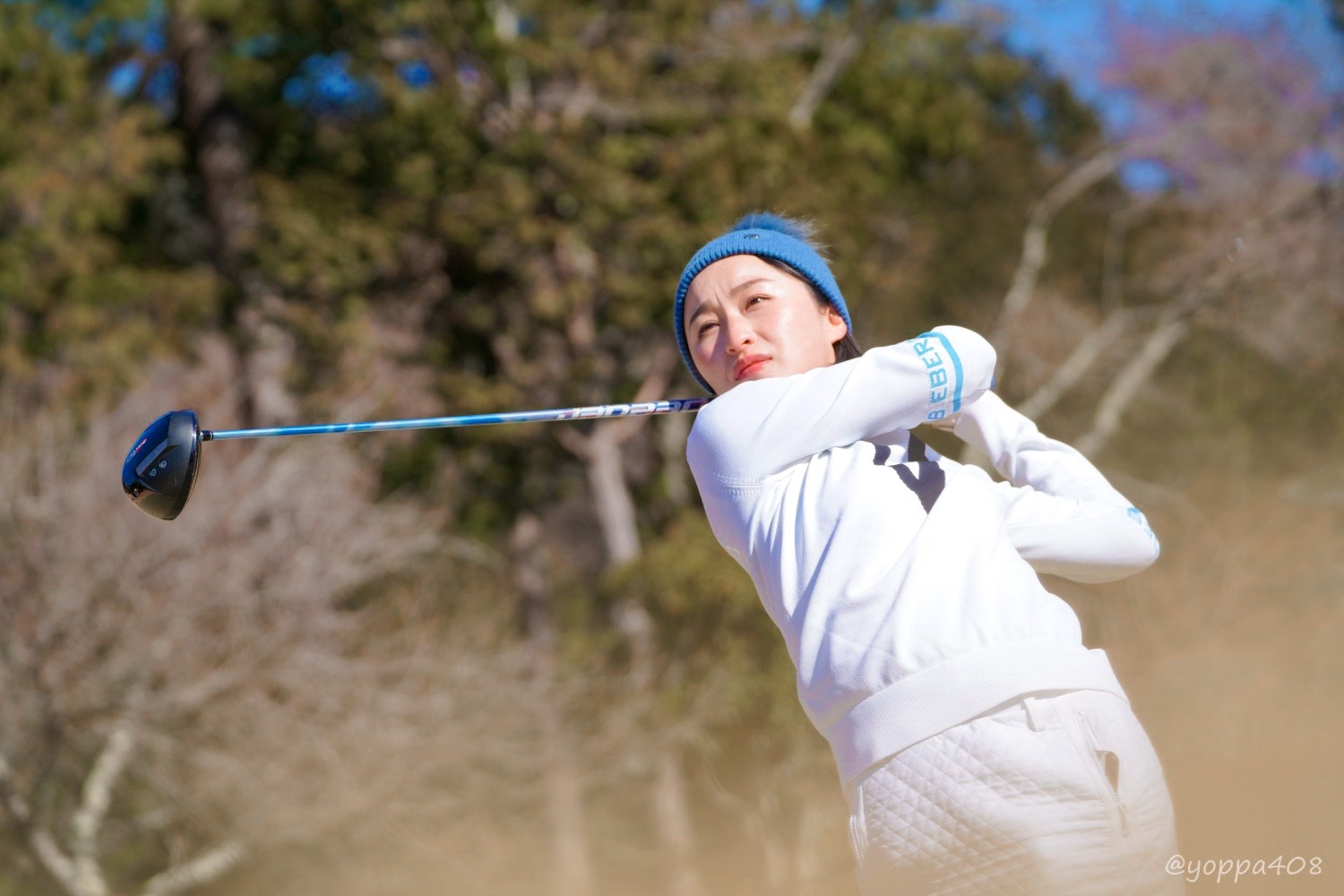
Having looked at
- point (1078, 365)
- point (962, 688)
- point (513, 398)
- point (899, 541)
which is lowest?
point (962, 688)

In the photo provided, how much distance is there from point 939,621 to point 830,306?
62cm

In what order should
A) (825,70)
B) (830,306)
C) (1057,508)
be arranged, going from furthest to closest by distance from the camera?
(825,70), (830,306), (1057,508)

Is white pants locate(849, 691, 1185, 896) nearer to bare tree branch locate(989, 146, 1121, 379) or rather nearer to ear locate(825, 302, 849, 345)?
ear locate(825, 302, 849, 345)

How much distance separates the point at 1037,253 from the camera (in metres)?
12.0

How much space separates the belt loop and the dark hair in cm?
58

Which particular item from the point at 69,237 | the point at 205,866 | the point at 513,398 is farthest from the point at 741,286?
the point at 69,237

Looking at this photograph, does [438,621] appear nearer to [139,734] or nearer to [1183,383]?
[139,734]

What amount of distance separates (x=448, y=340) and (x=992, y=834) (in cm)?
999

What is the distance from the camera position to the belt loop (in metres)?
1.48

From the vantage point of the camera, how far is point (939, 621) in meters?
1.51

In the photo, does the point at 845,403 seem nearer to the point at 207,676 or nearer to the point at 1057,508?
the point at 1057,508

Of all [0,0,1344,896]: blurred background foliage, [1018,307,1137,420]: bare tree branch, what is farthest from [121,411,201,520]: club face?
[1018,307,1137,420]: bare tree branch

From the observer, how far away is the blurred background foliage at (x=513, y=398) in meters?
7.96

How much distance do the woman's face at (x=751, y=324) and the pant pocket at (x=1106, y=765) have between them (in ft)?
2.00
